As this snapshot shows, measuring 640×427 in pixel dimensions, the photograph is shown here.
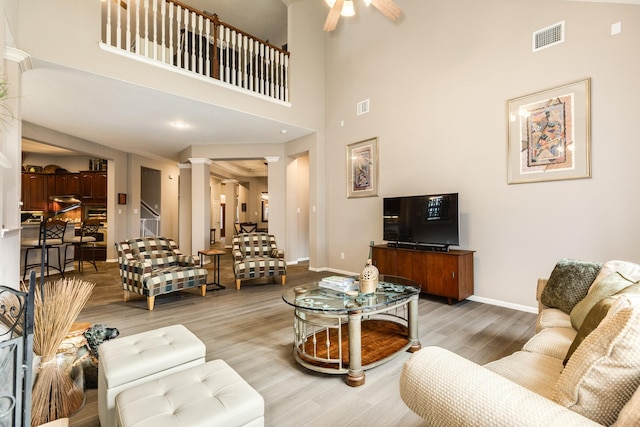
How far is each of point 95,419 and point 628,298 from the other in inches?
104

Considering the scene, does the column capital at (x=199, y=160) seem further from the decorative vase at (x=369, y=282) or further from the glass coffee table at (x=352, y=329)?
the decorative vase at (x=369, y=282)

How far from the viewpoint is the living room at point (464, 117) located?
9.53 ft

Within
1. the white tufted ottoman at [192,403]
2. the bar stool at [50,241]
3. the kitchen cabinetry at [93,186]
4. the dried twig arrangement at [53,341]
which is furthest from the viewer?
the kitchen cabinetry at [93,186]

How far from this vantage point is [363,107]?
528 cm

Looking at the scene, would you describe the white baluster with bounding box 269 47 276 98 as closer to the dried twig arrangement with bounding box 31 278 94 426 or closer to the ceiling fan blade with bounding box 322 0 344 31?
the ceiling fan blade with bounding box 322 0 344 31

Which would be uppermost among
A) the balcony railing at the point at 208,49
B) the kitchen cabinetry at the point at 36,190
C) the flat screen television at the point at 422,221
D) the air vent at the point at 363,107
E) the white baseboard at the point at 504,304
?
the balcony railing at the point at 208,49

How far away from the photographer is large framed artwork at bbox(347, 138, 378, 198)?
16.7 ft

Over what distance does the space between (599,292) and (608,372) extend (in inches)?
49.0

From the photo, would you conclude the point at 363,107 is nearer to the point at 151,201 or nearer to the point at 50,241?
the point at 50,241

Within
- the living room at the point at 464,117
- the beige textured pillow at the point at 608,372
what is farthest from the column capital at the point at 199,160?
the beige textured pillow at the point at 608,372

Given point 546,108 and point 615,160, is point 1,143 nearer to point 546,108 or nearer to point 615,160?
point 546,108

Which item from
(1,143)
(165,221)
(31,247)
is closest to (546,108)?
(1,143)

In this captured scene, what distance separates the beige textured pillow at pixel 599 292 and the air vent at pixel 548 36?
2.74m

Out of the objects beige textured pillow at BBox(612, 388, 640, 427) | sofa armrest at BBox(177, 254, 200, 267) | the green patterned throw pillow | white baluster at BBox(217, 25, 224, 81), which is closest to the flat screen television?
the green patterned throw pillow
